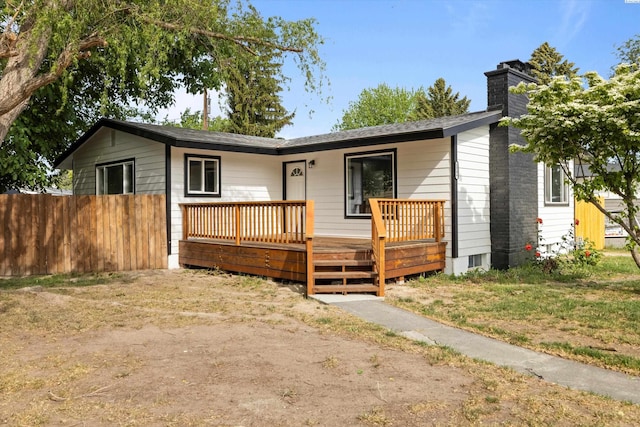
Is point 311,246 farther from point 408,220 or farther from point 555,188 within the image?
point 555,188

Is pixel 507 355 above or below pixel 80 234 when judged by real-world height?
below

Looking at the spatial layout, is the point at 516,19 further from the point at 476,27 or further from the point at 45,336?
the point at 45,336

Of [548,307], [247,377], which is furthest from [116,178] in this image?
[548,307]

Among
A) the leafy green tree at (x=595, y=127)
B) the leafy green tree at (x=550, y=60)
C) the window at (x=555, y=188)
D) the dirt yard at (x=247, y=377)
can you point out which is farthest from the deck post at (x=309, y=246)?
the leafy green tree at (x=550, y=60)

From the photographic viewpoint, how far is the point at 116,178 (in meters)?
13.1

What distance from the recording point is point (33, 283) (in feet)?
29.0

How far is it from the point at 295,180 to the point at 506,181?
526 cm

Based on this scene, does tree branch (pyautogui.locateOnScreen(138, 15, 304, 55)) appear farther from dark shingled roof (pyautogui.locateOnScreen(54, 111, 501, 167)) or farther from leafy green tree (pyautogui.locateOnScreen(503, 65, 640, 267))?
leafy green tree (pyautogui.locateOnScreen(503, 65, 640, 267))

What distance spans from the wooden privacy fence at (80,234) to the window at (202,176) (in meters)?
0.86

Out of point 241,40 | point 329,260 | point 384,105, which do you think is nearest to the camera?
point 329,260

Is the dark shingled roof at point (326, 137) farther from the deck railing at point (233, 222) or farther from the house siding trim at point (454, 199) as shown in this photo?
the deck railing at point (233, 222)

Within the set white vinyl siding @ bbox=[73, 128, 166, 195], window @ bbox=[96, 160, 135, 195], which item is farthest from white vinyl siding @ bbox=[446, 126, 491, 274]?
window @ bbox=[96, 160, 135, 195]

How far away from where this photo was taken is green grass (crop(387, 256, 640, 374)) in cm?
487

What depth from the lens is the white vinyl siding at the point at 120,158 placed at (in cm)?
1130
